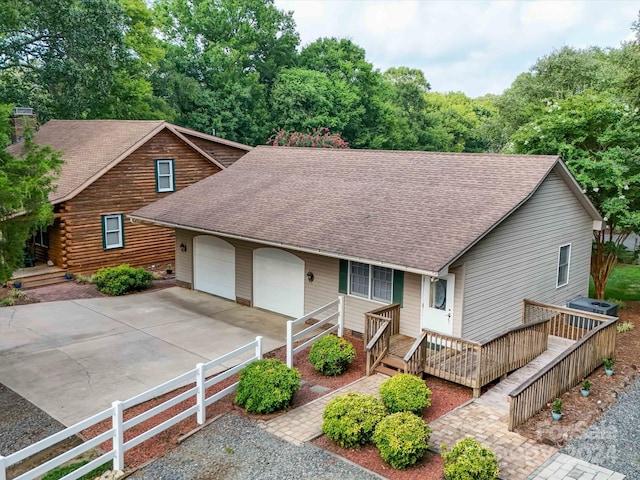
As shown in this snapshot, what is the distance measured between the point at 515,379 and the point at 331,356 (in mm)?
3700

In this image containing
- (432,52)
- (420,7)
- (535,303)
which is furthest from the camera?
(432,52)

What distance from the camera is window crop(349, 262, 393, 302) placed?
13375mm

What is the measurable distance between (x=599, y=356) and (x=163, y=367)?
9304 millimetres

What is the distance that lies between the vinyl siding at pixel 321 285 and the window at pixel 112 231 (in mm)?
3968

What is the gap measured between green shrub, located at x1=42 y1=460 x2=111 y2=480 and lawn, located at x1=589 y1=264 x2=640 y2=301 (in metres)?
17.0

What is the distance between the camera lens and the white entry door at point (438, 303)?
12.3m

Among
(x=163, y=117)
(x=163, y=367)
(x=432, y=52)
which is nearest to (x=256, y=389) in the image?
(x=163, y=367)

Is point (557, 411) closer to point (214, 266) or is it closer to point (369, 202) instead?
point (369, 202)

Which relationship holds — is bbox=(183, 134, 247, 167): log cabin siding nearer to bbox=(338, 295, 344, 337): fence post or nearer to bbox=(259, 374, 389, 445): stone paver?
bbox=(338, 295, 344, 337): fence post

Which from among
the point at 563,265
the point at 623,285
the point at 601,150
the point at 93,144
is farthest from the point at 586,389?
the point at 93,144

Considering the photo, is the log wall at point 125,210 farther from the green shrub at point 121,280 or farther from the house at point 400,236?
the house at point 400,236

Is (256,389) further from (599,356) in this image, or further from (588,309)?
(588,309)

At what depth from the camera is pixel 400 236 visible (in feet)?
41.6

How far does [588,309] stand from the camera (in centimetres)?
1515
